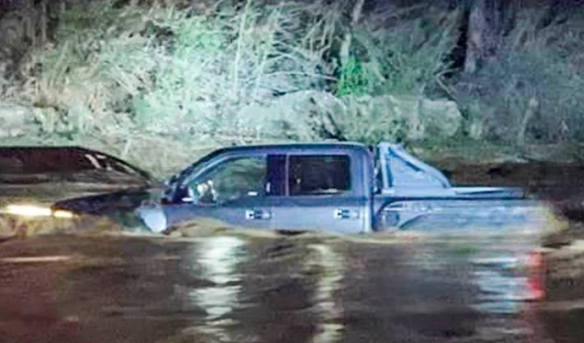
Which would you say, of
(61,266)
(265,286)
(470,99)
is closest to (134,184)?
(61,266)

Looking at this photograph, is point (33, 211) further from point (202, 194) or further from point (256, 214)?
point (256, 214)

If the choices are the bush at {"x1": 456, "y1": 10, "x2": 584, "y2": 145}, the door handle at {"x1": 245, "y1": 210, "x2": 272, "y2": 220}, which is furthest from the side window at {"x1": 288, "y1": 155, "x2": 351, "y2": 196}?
the bush at {"x1": 456, "y1": 10, "x2": 584, "y2": 145}

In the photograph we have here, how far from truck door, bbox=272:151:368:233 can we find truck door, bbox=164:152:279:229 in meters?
0.16

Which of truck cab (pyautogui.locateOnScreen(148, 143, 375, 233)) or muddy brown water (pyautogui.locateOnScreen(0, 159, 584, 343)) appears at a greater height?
truck cab (pyautogui.locateOnScreen(148, 143, 375, 233))

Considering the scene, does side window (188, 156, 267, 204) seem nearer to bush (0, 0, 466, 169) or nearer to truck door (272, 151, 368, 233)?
truck door (272, 151, 368, 233)

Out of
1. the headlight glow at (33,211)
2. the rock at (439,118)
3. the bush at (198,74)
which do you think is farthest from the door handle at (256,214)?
the rock at (439,118)

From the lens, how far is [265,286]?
1202 cm

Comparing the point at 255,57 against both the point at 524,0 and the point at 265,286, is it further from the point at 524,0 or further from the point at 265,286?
the point at 265,286

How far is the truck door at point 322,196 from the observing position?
14.9 meters

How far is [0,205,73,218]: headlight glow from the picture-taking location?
1628 cm

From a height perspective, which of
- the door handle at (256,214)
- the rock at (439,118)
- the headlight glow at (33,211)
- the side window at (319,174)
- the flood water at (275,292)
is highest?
the rock at (439,118)

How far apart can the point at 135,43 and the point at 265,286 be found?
49.5ft

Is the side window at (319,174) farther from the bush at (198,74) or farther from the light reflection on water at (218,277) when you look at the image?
the bush at (198,74)

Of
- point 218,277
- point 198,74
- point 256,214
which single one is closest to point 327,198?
point 256,214
